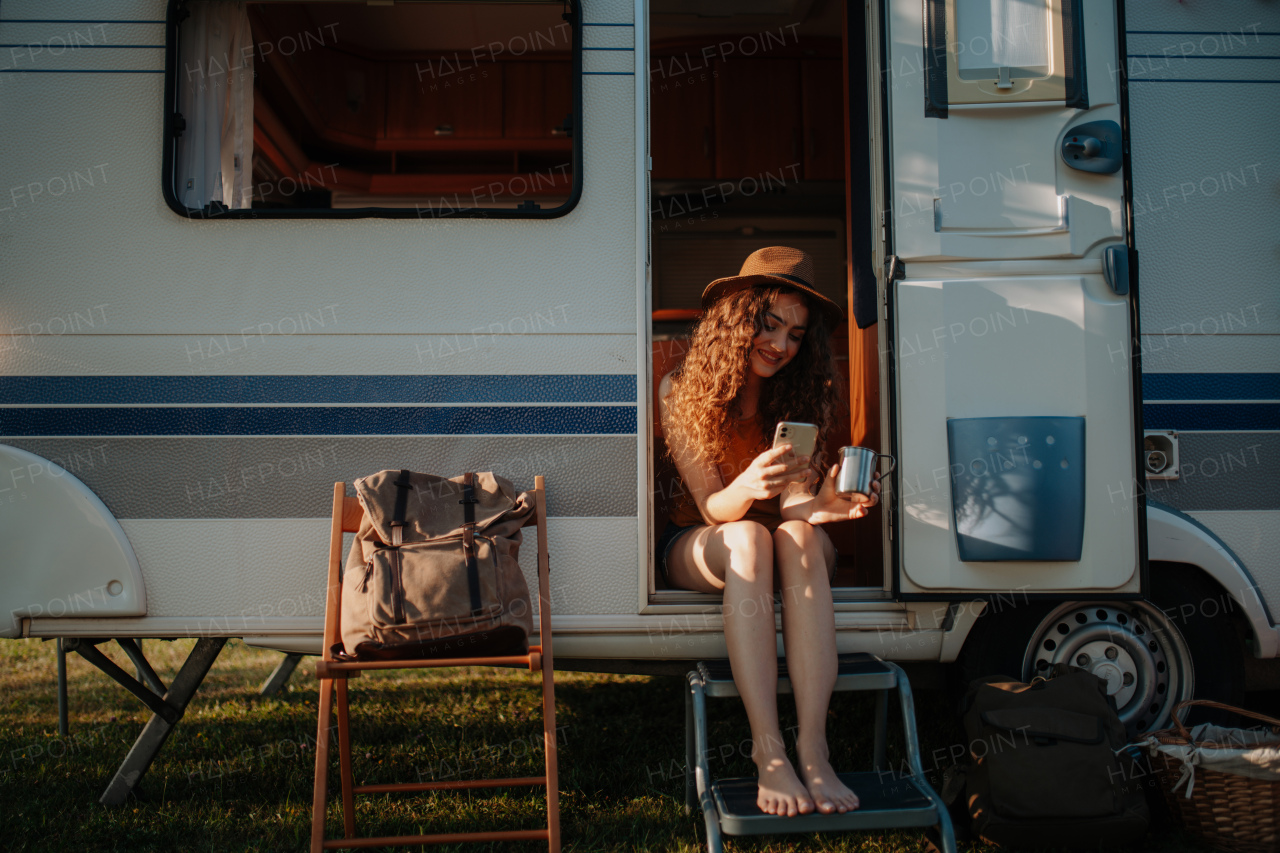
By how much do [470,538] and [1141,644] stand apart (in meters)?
2.01

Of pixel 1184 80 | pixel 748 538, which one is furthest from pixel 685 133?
pixel 748 538

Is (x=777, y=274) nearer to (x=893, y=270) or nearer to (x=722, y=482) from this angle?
(x=893, y=270)

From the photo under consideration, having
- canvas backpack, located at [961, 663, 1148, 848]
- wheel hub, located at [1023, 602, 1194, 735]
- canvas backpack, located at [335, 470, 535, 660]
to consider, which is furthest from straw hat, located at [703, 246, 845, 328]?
canvas backpack, located at [961, 663, 1148, 848]

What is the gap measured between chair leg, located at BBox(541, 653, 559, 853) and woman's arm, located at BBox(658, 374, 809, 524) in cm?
64

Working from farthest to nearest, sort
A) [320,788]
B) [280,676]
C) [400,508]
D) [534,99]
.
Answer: [534,99] → [280,676] → [400,508] → [320,788]

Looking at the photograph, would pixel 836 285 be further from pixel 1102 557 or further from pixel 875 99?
pixel 1102 557

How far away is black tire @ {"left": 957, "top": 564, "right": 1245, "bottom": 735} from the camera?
247 centimetres

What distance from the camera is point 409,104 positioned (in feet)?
13.9

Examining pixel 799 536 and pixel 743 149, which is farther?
pixel 743 149

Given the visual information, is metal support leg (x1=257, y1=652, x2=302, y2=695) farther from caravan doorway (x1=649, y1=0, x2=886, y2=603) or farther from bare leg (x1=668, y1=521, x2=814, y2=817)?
caravan doorway (x1=649, y1=0, x2=886, y2=603)

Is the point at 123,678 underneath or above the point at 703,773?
above

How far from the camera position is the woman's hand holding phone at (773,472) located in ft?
7.09

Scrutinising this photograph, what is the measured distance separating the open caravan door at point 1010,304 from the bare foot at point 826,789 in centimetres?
58

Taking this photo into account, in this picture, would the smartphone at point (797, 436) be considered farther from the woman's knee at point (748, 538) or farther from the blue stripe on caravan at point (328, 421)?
the blue stripe on caravan at point (328, 421)
